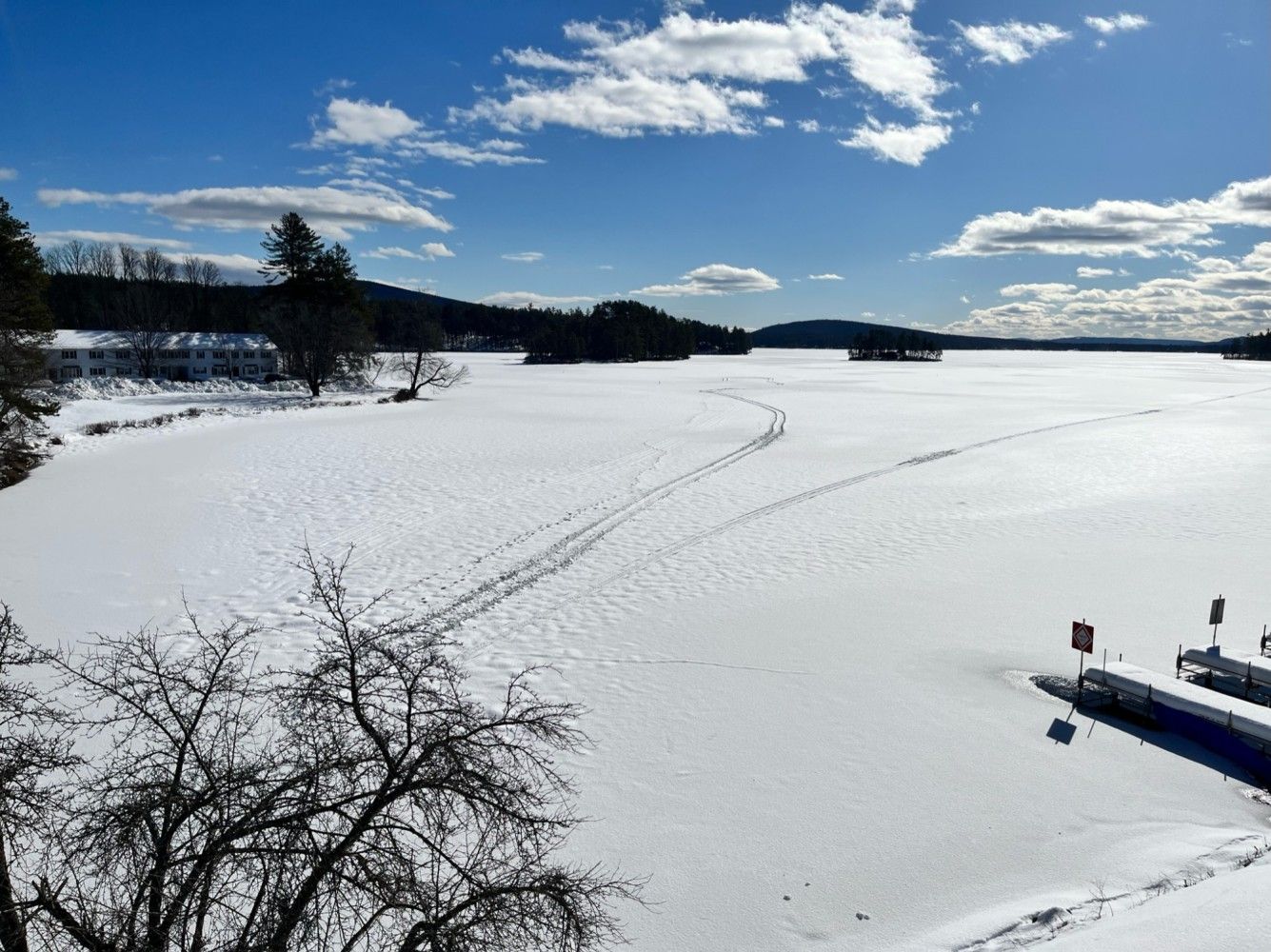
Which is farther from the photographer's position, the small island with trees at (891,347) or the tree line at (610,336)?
the small island with trees at (891,347)

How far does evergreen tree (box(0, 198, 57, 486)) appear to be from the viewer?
27.0m

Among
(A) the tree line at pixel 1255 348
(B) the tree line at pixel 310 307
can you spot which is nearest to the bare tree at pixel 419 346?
(B) the tree line at pixel 310 307

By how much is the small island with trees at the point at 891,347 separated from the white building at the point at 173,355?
124m

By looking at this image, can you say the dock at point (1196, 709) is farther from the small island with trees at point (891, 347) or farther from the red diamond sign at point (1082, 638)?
the small island with trees at point (891, 347)

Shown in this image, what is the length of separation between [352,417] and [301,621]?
34333 millimetres

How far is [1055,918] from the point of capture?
7289 mm

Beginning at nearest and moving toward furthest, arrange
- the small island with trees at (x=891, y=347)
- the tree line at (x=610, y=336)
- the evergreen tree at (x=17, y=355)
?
the evergreen tree at (x=17, y=355), the tree line at (x=610, y=336), the small island with trees at (x=891, y=347)

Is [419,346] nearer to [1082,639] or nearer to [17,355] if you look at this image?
[17,355]

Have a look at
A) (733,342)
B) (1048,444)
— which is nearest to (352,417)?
(1048,444)

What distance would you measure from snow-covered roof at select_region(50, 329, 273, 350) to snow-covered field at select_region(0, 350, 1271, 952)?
46.9 m

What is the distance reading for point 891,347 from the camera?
17650 centimetres

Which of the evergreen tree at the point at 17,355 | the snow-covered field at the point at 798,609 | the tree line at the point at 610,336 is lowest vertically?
the snow-covered field at the point at 798,609

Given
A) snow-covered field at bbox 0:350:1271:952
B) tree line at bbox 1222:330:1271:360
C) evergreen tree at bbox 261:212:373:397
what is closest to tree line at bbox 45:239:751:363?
evergreen tree at bbox 261:212:373:397

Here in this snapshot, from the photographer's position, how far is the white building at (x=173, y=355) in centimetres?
7438
